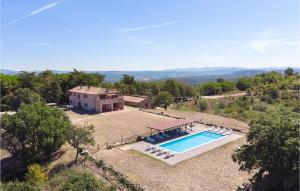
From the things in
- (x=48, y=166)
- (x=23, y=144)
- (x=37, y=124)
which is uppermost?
(x=37, y=124)

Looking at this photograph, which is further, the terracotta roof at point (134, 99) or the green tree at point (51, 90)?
the green tree at point (51, 90)

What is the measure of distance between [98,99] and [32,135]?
19.6m

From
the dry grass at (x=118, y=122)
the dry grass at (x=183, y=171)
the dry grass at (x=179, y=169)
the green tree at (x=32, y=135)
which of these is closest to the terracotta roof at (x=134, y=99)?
the dry grass at (x=118, y=122)

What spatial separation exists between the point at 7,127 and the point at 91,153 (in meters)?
7.65

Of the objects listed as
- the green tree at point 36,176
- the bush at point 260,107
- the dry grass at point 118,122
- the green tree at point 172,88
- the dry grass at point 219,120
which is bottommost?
the green tree at point 36,176

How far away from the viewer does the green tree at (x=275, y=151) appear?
1272 centimetres

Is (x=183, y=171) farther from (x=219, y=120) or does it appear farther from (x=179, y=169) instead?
(x=219, y=120)

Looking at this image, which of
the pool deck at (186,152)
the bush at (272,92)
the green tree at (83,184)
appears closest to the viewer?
the green tree at (83,184)

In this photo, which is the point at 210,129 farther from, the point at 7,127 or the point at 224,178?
the point at 7,127

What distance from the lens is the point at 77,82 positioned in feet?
173

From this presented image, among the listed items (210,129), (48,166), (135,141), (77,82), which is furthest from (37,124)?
(77,82)

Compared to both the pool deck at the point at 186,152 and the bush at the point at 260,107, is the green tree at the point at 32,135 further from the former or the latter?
the bush at the point at 260,107

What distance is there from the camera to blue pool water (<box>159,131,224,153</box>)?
2786 centimetres

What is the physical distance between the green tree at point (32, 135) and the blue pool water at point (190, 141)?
402 inches
